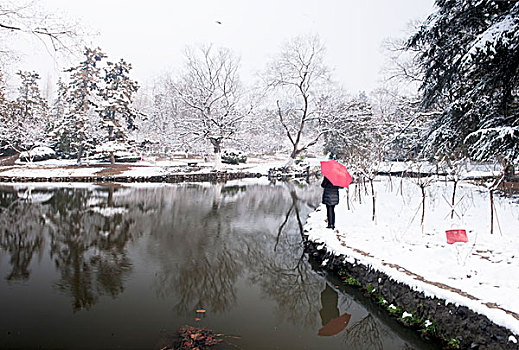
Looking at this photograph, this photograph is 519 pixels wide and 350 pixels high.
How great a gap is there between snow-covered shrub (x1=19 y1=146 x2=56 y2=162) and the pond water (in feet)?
71.5

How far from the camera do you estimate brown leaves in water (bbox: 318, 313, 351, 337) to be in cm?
401

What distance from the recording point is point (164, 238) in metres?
7.82

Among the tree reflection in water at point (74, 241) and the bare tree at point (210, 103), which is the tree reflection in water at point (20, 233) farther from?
the bare tree at point (210, 103)

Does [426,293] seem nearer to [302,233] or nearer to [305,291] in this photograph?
[305,291]

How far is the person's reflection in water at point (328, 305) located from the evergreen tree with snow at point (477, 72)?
11.6ft

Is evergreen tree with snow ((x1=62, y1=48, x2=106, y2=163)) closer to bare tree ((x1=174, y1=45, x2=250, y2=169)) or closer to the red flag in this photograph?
bare tree ((x1=174, y1=45, x2=250, y2=169))

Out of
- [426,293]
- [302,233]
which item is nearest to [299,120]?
[302,233]

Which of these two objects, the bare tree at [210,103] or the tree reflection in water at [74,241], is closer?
the tree reflection in water at [74,241]

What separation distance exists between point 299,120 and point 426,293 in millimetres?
23864

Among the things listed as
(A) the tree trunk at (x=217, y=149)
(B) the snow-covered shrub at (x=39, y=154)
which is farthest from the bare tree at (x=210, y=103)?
(B) the snow-covered shrub at (x=39, y=154)

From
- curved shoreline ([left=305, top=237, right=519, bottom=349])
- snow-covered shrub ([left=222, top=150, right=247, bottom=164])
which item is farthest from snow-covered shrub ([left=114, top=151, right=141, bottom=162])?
curved shoreline ([left=305, top=237, right=519, bottom=349])

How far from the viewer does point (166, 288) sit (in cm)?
509

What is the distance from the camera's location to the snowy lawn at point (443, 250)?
3.62 metres

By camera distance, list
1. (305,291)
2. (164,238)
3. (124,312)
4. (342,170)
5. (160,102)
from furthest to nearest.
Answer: (160,102)
(164,238)
(342,170)
(305,291)
(124,312)
